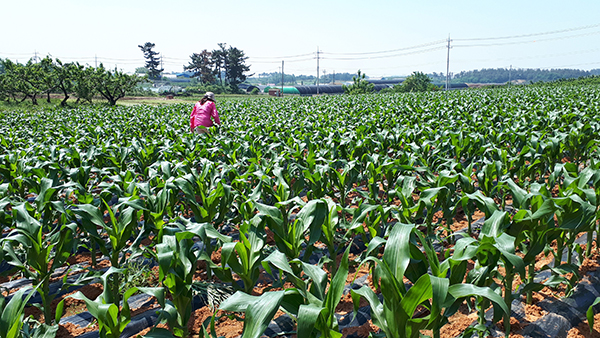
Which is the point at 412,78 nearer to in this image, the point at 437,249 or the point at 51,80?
the point at 51,80

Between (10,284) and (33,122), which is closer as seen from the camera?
(10,284)

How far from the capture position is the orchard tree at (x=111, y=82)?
3319cm

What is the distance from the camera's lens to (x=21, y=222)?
302cm

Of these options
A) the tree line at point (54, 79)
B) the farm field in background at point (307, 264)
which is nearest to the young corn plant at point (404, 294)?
the farm field in background at point (307, 264)

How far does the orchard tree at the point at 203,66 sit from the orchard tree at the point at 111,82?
54010 millimetres

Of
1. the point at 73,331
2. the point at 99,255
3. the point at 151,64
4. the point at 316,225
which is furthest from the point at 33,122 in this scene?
the point at 151,64

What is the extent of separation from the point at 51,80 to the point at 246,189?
35.2m

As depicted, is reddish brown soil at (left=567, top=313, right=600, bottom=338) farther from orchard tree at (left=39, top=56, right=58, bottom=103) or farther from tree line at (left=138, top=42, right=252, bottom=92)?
tree line at (left=138, top=42, right=252, bottom=92)

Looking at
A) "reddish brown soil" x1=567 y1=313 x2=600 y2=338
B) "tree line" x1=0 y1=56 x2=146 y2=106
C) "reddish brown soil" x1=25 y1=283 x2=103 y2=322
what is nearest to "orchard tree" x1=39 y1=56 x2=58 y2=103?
"tree line" x1=0 y1=56 x2=146 y2=106

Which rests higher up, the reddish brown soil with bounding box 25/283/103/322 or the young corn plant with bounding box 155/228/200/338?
the young corn plant with bounding box 155/228/200/338

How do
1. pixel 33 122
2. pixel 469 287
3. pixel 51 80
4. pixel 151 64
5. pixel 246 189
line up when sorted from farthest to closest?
pixel 151 64
pixel 51 80
pixel 33 122
pixel 246 189
pixel 469 287

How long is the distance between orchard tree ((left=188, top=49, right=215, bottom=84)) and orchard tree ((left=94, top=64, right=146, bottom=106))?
54010mm

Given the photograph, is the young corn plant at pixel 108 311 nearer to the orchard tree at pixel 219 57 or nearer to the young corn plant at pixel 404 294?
the young corn plant at pixel 404 294

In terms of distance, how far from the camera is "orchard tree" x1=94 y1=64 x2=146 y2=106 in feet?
109
